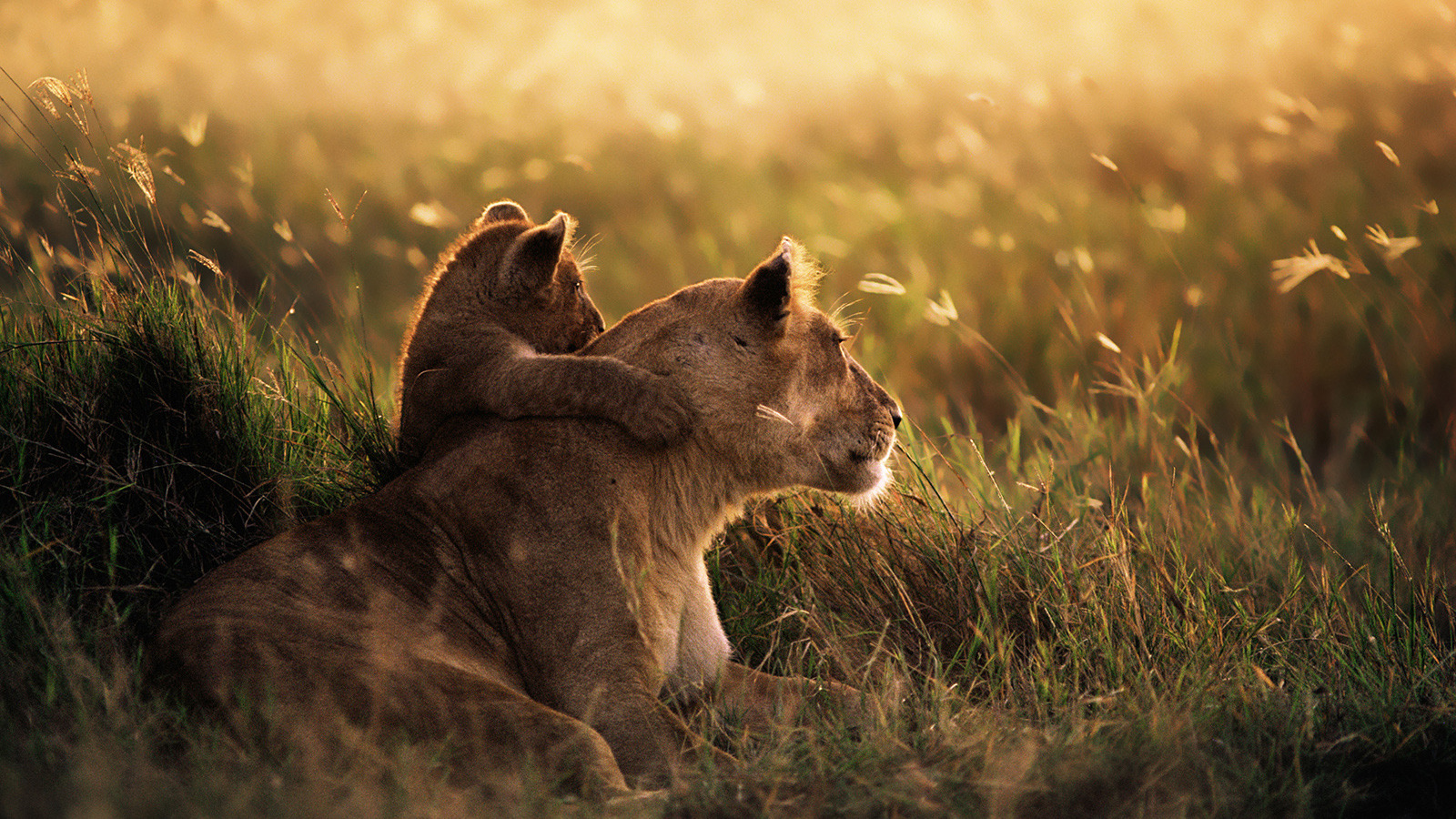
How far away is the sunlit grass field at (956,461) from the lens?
110 inches

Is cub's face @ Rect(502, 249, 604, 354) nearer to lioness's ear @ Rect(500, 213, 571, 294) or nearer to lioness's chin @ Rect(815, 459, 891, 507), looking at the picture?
lioness's ear @ Rect(500, 213, 571, 294)

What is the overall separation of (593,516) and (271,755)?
1.02m

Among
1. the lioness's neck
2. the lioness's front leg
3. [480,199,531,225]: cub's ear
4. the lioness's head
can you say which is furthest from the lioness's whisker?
[480,199,531,225]: cub's ear

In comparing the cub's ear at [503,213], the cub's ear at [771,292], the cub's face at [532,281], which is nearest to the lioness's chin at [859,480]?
the cub's ear at [771,292]

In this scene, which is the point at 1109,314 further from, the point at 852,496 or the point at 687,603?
the point at 687,603

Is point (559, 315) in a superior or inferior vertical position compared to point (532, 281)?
inferior

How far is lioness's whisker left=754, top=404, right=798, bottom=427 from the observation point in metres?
3.46

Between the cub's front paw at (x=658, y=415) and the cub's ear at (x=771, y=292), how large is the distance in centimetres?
35

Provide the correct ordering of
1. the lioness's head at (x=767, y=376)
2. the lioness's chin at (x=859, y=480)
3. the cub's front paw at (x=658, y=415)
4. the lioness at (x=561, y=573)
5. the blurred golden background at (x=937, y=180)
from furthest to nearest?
1. the blurred golden background at (x=937, y=180)
2. the lioness's chin at (x=859, y=480)
3. the lioness's head at (x=767, y=376)
4. the cub's front paw at (x=658, y=415)
5. the lioness at (x=561, y=573)

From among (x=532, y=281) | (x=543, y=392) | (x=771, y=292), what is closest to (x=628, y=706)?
(x=543, y=392)

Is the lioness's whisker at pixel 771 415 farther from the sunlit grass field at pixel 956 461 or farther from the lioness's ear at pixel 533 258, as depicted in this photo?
the lioness's ear at pixel 533 258

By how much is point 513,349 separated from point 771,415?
887 mm

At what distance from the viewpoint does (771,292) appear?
3510 millimetres

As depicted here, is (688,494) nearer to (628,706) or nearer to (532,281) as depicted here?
(628,706)
